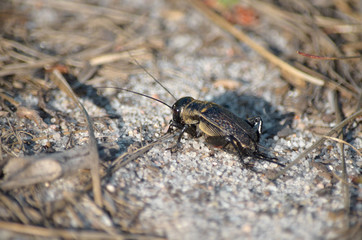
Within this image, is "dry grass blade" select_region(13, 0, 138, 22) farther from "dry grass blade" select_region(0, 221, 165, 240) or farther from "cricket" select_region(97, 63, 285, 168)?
"dry grass blade" select_region(0, 221, 165, 240)

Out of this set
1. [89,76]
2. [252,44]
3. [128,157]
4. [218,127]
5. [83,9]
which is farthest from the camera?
[83,9]

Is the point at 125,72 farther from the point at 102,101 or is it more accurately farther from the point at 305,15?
the point at 305,15

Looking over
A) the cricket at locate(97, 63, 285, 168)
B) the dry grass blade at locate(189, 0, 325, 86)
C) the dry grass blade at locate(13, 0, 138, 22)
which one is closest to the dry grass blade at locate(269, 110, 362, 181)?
the cricket at locate(97, 63, 285, 168)

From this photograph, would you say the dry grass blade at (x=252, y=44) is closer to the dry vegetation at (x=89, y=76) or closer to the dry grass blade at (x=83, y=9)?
the dry vegetation at (x=89, y=76)

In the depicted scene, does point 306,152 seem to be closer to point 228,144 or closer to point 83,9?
point 228,144

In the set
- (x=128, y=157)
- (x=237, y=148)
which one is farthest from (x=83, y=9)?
(x=237, y=148)

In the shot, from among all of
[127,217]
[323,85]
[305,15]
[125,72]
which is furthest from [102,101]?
[305,15]
